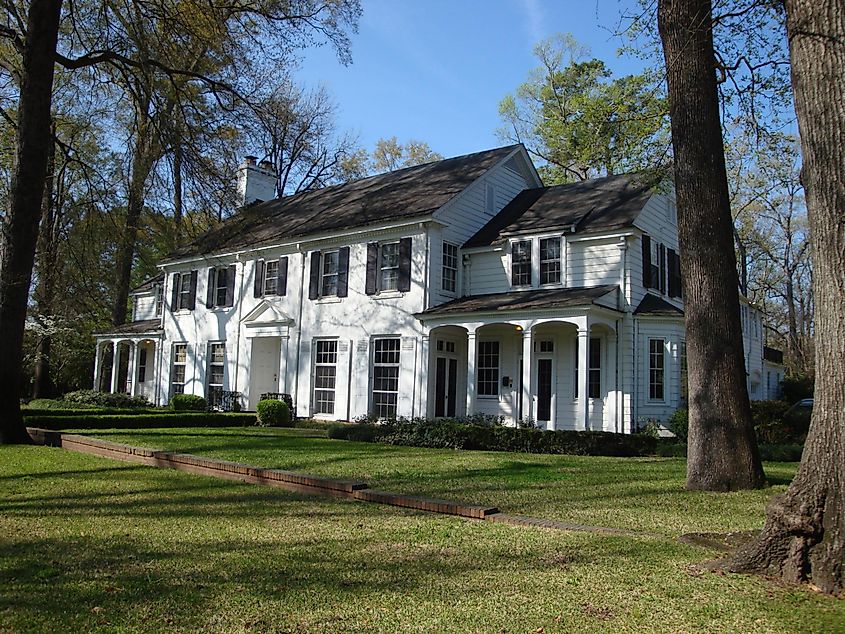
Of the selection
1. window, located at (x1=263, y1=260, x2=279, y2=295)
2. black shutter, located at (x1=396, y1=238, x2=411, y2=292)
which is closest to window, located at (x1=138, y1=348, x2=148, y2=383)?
window, located at (x1=263, y1=260, x2=279, y2=295)

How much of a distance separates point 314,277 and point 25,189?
1109 cm

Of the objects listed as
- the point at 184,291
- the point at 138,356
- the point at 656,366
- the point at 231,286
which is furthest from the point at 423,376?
the point at 138,356

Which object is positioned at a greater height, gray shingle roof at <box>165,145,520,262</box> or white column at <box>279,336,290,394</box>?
gray shingle roof at <box>165,145,520,262</box>

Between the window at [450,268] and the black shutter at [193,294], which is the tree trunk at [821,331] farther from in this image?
the black shutter at [193,294]

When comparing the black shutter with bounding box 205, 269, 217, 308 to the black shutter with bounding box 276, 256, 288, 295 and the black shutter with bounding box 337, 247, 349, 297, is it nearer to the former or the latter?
A: the black shutter with bounding box 276, 256, 288, 295

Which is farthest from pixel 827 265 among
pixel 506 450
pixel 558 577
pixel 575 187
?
pixel 575 187

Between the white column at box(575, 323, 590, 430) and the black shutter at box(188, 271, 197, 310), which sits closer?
the white column at box(575, 323, 590, 430)

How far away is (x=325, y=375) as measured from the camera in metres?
Answer: 23.6

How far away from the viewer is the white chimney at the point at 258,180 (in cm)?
3104

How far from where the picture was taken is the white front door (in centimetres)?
2611

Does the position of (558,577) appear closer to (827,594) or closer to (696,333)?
(827,594)

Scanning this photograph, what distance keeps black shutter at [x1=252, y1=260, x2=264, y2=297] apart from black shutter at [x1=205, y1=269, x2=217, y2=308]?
112 inches

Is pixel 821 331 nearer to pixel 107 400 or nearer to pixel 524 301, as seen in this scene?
pixel 524 301

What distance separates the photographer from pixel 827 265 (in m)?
5.43
